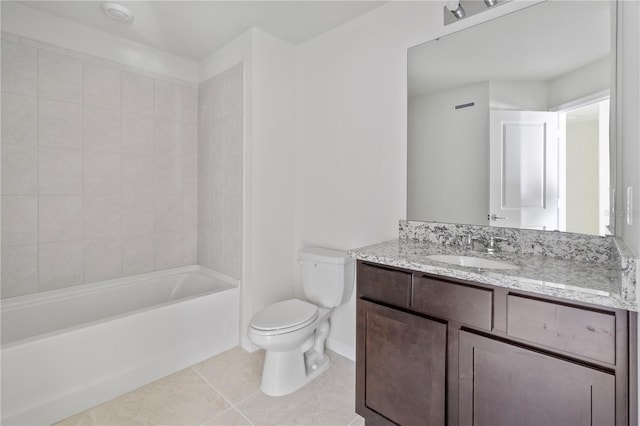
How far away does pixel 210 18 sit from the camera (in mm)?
2172

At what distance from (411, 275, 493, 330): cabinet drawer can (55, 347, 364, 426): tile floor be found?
0.83m

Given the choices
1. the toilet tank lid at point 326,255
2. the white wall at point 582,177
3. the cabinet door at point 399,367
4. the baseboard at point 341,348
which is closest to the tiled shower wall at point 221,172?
the toilet tank lid at point 326,255

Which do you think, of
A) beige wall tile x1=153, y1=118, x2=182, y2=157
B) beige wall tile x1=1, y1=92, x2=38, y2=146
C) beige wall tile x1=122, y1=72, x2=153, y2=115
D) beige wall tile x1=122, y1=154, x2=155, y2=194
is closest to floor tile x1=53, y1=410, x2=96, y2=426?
beige wall tile x1=122, y1=154, x2=155, y2=194

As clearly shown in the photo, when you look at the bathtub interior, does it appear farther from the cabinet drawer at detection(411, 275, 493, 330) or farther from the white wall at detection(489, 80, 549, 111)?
the white wall at detection(489, 80, 549, 111)

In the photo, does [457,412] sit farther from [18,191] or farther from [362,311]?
[18,191]

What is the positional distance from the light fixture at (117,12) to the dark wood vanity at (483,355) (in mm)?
2295

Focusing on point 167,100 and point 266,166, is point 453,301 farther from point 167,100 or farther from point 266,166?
point 167,100

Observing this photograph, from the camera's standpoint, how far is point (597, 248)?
128cm

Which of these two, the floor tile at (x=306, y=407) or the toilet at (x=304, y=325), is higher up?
the toilet at (x=304, y=325)

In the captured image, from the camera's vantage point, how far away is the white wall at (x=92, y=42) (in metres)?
2.03

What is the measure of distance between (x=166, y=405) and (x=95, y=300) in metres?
1.09

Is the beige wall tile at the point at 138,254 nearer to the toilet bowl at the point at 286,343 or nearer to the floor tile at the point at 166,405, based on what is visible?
the floor tile at the point at 166,405

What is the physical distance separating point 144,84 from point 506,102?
2.70 meters

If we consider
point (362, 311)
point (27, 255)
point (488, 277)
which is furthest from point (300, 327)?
point (27, 255)
